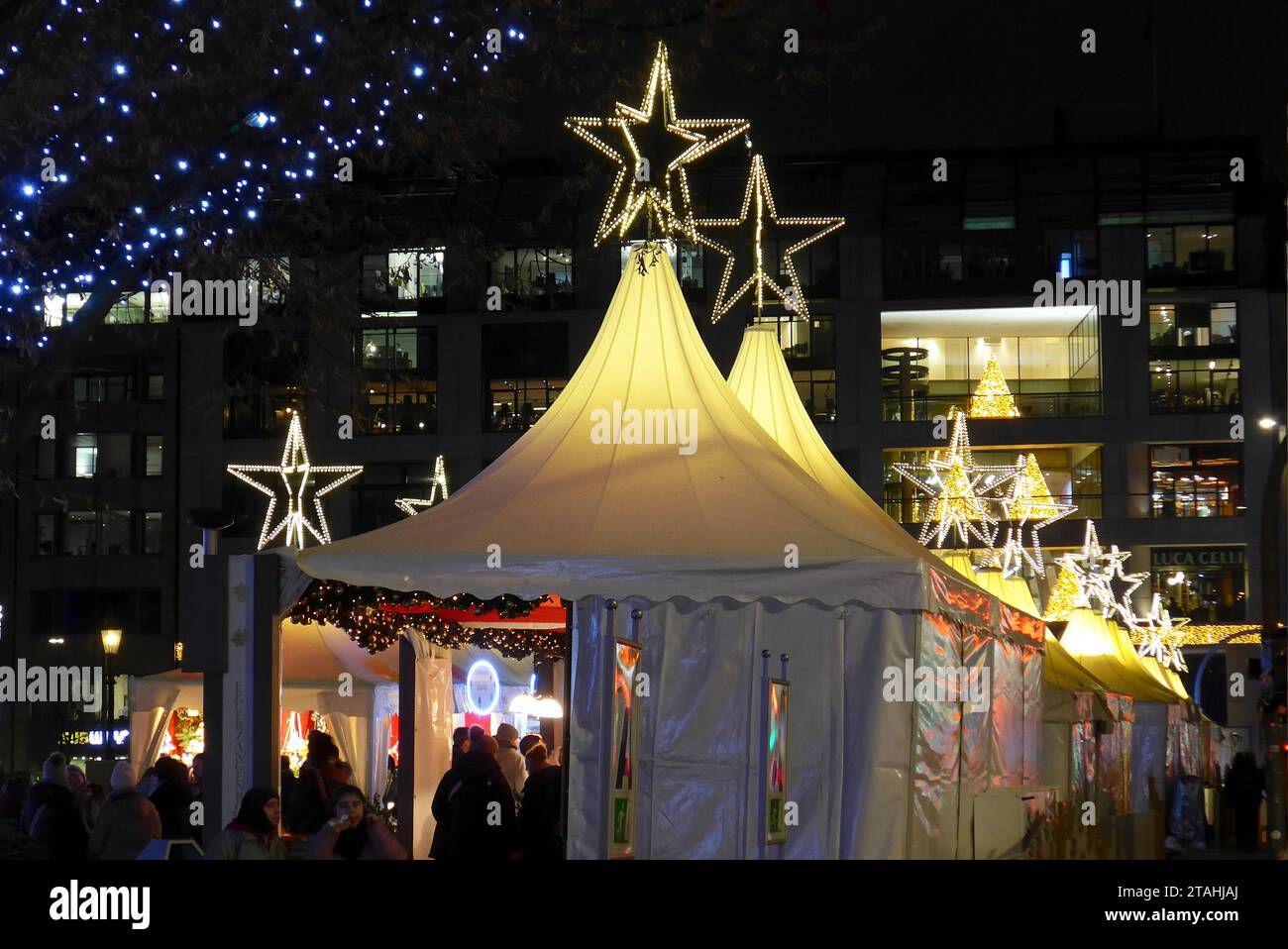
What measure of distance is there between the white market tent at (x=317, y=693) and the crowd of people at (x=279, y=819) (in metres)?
7.21

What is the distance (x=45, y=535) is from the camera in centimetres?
5609

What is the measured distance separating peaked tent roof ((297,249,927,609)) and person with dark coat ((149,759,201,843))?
376cm

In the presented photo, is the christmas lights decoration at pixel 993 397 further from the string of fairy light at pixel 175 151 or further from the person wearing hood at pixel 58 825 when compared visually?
the person wearing hood at pixel 58 825

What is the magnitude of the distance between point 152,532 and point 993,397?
1177 inches

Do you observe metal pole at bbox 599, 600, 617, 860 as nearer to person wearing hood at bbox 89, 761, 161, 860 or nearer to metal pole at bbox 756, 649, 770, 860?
metal pole at bbox 756, 649, 770, 860

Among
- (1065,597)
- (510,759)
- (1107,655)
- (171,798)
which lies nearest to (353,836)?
(171,798)

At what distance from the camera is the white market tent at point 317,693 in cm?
2289

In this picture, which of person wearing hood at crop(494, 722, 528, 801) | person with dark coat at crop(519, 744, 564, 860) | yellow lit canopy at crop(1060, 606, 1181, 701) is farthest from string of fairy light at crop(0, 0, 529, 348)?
yellow lit canopy at crop(1060, 606, 1181, 701)

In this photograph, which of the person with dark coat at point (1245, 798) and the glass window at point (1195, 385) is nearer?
the person with dark coat at point (1245, 798)

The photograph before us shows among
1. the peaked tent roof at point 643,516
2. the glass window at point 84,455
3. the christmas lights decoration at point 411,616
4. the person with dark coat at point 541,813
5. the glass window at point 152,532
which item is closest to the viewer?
the peaked tent roof at point 643,516

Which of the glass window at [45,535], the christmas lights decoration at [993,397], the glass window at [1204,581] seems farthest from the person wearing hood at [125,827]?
the glass window at [45,535]
